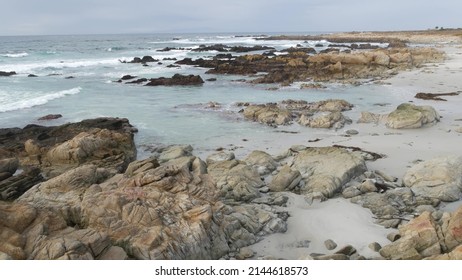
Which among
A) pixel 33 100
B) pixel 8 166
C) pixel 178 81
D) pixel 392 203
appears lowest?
pixel 392 203

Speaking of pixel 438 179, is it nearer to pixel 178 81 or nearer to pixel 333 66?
pixel 178 81

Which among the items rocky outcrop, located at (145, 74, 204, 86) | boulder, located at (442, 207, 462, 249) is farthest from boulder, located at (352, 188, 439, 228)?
rocky outcrop, located at (145, 74, 204, 86)

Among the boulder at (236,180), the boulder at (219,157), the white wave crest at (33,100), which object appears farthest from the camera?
the white wave crest at (33,100)

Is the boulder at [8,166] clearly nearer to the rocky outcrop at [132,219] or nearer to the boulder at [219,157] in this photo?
the rocky outcrop at [132,219]

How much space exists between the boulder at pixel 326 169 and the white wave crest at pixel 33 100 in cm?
1528

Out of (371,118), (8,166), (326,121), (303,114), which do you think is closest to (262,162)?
(326,121)

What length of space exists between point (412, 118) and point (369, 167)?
4.99m

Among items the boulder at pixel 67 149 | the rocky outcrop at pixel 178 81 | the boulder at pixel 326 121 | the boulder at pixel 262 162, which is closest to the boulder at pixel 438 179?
the boulder at pixel 262 162

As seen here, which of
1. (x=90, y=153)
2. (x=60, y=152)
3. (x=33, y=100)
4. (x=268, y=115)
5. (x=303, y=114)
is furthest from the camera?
(x=33, y=100)

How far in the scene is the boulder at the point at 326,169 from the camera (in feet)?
28.9

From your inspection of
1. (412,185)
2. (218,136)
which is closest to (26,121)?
(218,136)

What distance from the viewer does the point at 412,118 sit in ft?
46.4

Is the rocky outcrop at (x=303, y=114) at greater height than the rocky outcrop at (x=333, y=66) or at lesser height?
lesser

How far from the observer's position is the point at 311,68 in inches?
1323
